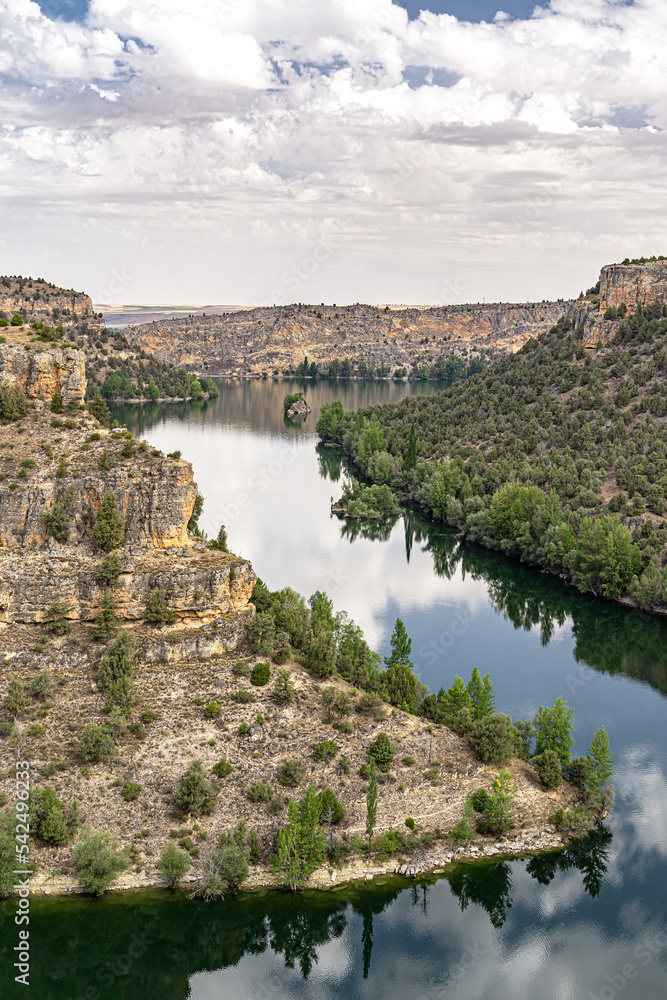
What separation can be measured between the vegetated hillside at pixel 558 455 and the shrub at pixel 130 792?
40.0 metres

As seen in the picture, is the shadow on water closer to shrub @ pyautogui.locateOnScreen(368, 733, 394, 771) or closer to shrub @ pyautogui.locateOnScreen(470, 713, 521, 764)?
shrub @ pyautogui.locateOnScreen(368, 733, 394, 771)

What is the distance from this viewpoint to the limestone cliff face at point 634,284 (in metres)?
91.8

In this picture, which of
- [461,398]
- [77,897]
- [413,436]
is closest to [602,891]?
[77,897]

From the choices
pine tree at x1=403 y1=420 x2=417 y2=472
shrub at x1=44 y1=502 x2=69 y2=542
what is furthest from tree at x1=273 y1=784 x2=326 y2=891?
pine tree at x1=403 y1=420 x2=417 y2=472

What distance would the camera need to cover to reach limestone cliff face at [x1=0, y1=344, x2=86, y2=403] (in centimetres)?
4078

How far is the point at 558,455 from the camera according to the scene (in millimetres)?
81812

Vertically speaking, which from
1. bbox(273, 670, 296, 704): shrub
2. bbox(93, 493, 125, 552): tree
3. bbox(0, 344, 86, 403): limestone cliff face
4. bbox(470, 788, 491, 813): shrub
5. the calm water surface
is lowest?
the calm water surface

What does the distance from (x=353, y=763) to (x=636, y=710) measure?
20658 millimetres

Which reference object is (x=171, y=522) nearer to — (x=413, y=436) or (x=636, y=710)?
(x=636, y=710)

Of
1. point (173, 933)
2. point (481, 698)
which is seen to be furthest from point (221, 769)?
point (481, 698)

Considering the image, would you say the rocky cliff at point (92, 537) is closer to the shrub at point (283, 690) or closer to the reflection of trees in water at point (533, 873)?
the shrub at point (283, 690)

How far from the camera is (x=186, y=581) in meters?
36.8

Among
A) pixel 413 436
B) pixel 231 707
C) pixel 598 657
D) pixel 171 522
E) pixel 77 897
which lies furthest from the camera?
pixel 413 436

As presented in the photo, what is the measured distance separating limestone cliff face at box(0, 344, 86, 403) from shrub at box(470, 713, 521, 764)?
25.7 meters
